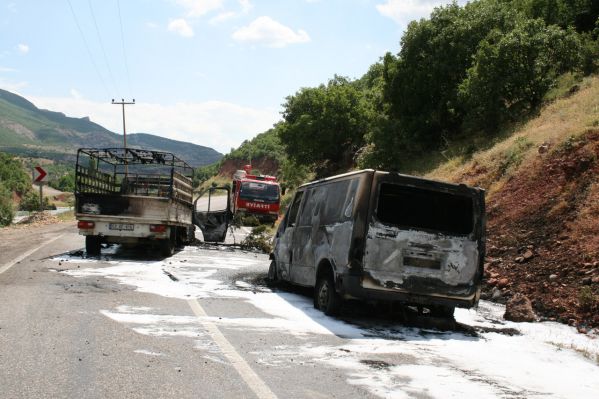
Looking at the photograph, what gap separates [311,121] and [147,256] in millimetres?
36546

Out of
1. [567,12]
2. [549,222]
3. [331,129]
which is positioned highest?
[567,12]

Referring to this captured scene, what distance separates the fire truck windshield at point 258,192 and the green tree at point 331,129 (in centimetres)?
1910

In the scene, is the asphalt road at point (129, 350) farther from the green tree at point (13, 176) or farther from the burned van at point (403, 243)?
the green tree at point (13, 176)

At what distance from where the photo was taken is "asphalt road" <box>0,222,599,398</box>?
4449 mm

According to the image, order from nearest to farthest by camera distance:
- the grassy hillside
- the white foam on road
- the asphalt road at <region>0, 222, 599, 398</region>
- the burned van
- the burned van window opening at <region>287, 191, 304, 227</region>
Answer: the asphalt road at <region>0, 222, 599, 398</region> → the white foam on road → the burned van → the grassy hillside → the burned van window opening at <region>287, 191, 304, 227</region>

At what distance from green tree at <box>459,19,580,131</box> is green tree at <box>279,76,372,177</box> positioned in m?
20.0

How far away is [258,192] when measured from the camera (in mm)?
30203

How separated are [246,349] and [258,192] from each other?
81.1 ft

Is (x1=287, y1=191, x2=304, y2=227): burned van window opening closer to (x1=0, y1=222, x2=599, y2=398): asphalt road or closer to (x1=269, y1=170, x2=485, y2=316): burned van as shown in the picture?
(x1=0, y1=222, x2=599, y2=398): asphalt road

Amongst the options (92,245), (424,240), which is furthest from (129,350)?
(92,245)

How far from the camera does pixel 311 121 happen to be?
1953 inches

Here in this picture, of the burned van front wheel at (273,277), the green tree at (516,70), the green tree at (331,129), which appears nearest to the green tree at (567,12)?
the green tree at (516,70)

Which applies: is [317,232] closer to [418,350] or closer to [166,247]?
[418,350]

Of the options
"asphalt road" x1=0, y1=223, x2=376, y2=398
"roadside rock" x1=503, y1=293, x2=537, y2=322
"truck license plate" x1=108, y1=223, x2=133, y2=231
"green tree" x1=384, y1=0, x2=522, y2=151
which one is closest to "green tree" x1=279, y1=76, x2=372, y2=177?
"green tree" x1=384, y1=0, x2=522, y2=151
